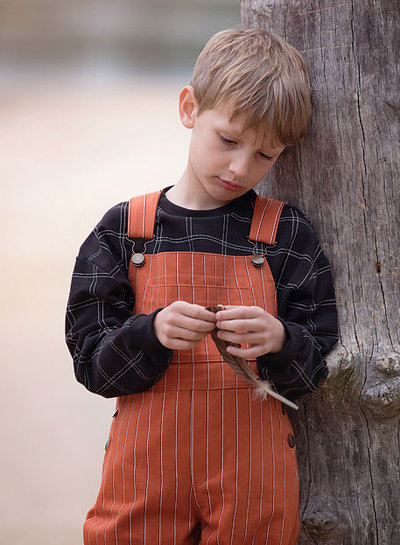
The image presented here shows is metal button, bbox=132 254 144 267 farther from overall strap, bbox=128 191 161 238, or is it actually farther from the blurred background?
the blurred background

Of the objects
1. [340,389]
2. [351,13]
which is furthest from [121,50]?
[340,389]

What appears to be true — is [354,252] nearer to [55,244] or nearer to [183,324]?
[183,324]

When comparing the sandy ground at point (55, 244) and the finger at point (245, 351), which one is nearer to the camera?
the finger at point (245, 351)

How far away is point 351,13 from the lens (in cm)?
137

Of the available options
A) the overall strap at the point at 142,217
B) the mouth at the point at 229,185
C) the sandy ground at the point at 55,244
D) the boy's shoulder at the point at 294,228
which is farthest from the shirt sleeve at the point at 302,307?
the sandy ground at the point at 55,244

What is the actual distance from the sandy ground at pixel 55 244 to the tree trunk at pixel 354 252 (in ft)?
4.97

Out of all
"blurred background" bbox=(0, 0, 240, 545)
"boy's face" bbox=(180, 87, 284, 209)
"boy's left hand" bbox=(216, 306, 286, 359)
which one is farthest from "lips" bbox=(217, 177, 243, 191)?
"blurred background" bbox=(0, 0, 240, 545)

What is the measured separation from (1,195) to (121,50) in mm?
1153

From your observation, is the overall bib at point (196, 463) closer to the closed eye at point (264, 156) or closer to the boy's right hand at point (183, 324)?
the boy's right hand at point (183, 324)

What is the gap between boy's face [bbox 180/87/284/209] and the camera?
1.23m

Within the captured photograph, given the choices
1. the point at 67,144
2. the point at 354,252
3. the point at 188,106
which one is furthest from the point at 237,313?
the point at 67,144

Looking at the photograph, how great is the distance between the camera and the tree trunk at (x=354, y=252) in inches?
51.5

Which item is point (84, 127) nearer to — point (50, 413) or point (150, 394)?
point (50, 413)

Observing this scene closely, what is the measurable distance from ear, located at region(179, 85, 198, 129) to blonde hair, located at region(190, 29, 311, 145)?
15mm
